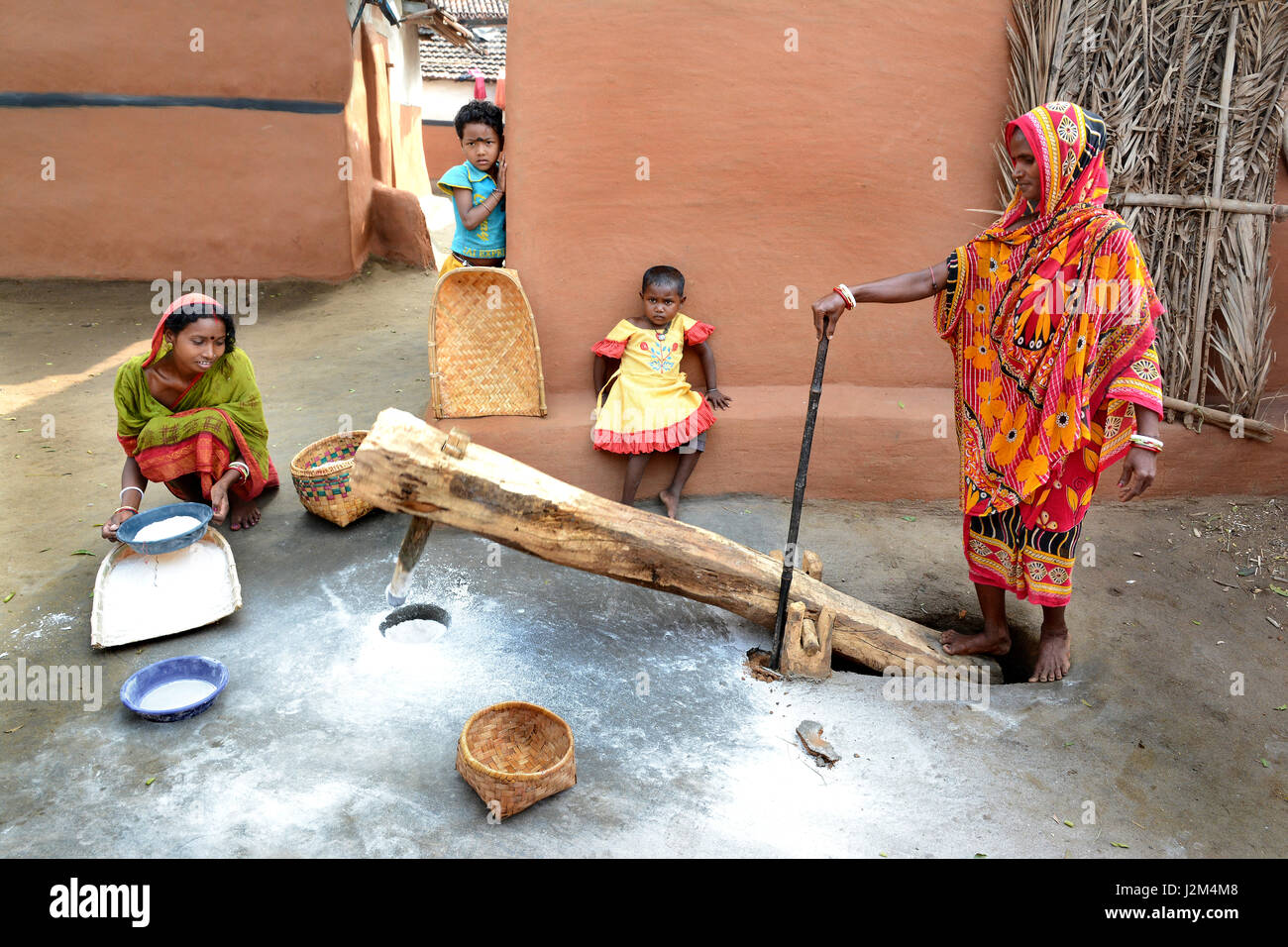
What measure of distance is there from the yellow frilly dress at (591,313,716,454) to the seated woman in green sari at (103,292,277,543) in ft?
5.02

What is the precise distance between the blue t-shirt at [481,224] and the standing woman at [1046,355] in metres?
2.06

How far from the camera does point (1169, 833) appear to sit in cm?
236

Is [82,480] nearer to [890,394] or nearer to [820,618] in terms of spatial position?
[820,618]

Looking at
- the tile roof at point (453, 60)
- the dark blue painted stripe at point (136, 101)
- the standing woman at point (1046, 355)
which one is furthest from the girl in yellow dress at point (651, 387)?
the tile roof at point (453, 60)

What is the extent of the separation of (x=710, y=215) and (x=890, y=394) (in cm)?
122

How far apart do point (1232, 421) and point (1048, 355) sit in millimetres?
2061

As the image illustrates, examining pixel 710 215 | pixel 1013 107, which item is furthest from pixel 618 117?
pixel 1013 107

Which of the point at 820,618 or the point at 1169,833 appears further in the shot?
the point at 820,618

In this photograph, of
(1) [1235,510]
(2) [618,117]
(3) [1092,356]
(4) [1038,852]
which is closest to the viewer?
(4) [1038,852]

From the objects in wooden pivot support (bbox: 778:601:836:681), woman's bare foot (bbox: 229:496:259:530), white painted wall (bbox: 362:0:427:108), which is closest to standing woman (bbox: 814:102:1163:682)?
wooden pivot support (bbox: 778:601:836:681)

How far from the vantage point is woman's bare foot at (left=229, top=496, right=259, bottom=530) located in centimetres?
382

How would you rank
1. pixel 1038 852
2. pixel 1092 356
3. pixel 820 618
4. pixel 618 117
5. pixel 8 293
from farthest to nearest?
pixel 8 293 < pixel 618 117 < pixel 820 618 < pixel 1092 356 < pixel 1038 852

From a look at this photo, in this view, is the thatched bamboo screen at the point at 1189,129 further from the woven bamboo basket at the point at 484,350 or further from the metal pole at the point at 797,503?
the woven bamboo basket at the point at 484,350

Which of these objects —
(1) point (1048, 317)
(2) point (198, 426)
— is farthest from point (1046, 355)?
(2) point (198, 426)
